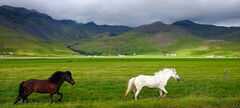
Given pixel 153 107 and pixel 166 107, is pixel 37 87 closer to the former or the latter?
pixel 153 107

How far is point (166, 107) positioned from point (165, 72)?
12.3 ft

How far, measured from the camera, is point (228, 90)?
1588 centimetres

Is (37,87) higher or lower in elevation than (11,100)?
higher

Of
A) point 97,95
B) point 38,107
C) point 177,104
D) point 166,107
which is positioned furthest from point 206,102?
point 38,107

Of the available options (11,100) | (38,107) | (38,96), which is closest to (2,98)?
(11,100)

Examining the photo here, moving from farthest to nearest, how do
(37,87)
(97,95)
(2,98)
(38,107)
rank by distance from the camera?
(97,95)
(2,98)
(37,87)
(38,107)

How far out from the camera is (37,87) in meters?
11.2

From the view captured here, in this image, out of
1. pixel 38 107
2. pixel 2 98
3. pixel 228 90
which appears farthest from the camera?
pixel 228 90

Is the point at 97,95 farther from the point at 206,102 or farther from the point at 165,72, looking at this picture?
the point at 206,102

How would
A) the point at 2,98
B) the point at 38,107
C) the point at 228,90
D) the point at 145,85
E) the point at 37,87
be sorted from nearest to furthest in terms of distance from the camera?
the point at 38,107, the point at 37,87, the point at 145,85, the point at 2,98, the point at 228,90

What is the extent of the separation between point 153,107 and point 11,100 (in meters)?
11.3

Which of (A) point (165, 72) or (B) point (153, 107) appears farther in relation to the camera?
(A) point (165, 72)

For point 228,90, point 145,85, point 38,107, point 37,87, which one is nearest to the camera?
point 38,107

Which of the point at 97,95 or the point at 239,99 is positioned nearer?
the point at 239,99
